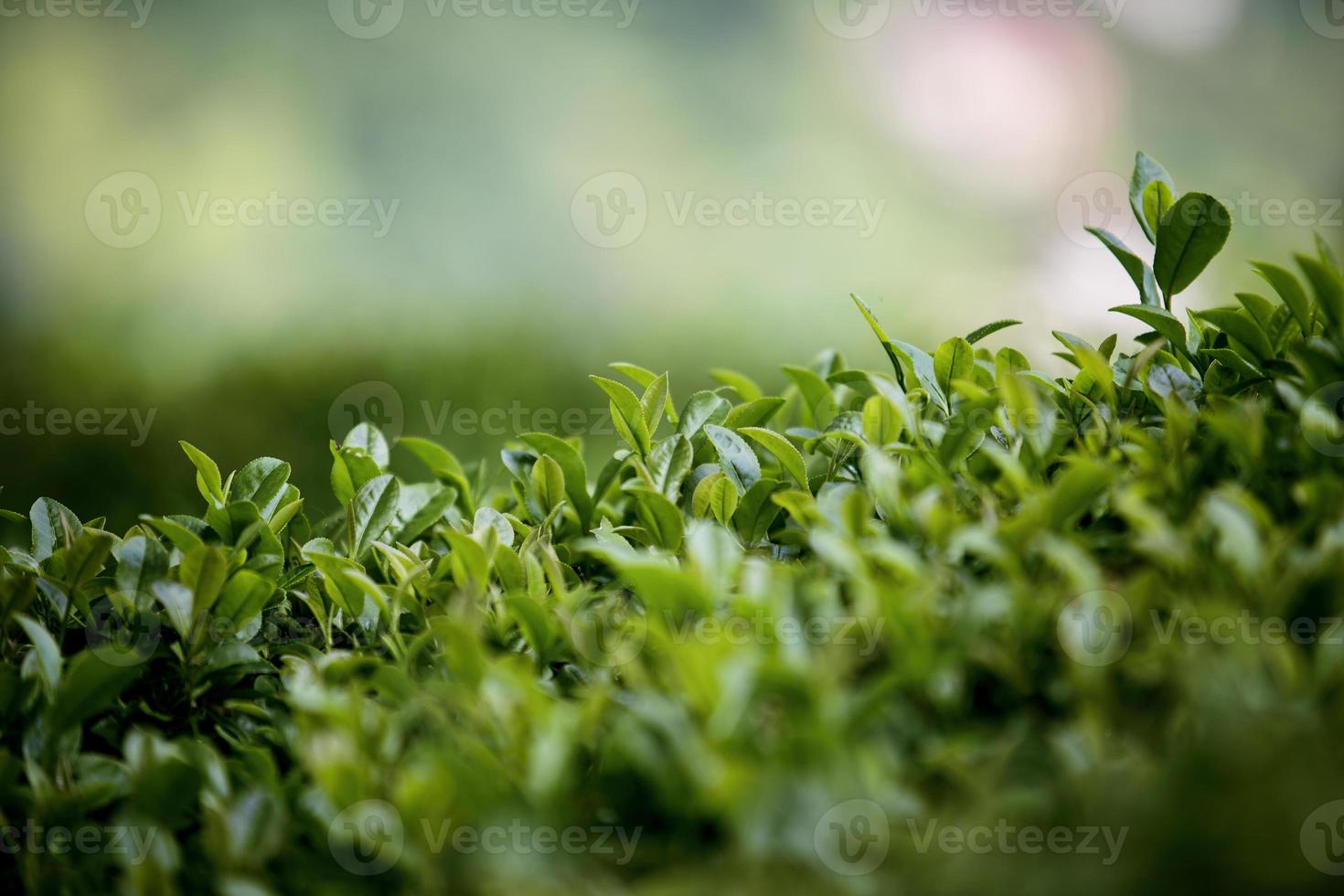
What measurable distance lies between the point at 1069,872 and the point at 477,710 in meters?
0.31

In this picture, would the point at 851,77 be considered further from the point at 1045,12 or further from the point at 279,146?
the point at 279,146

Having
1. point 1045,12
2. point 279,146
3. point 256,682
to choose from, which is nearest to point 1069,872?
point 256,682

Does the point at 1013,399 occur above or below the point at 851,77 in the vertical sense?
below

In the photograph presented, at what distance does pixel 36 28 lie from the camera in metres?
3.31
